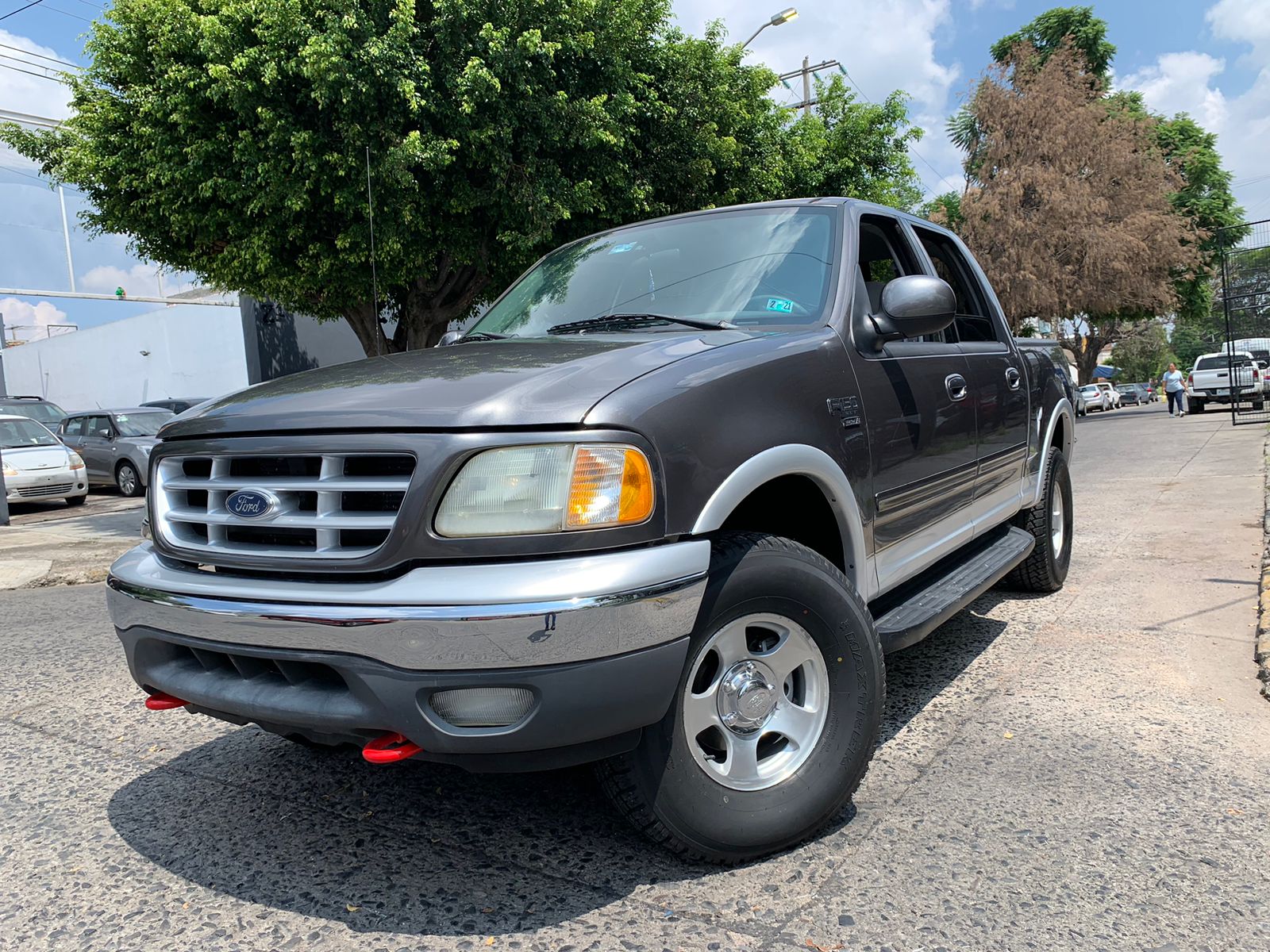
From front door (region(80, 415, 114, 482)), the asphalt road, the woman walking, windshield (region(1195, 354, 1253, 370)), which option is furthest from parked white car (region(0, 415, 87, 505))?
windshield (region(1195, 354, 1253, 370))

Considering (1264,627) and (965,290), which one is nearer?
(1264,627)

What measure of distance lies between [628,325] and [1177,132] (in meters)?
38.5

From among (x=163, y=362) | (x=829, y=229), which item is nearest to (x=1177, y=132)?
(x=163, y=362)

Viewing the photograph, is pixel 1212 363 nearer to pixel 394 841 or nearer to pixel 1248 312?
pixel 1248 312

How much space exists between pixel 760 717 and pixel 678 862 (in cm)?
43

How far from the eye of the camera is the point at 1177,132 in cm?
3450

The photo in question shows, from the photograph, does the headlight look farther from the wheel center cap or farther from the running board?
the running board

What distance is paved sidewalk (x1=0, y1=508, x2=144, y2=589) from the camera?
25.8 ft

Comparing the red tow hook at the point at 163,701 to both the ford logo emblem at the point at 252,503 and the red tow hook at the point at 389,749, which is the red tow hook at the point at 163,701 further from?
the red tow hook at the point at 389,749

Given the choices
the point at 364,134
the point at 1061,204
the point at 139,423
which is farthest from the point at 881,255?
the point at 1061,204

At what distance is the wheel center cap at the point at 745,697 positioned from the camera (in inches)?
96.6

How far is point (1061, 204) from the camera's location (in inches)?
1000

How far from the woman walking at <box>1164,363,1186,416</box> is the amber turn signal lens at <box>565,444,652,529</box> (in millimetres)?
31525

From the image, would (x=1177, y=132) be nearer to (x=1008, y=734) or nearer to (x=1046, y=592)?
(x=1046, y=592)
